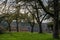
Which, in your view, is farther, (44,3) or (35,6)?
(35,6)

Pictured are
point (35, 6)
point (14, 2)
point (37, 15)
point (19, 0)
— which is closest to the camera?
point (14, 2)

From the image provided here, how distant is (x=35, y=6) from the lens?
69.7 feet

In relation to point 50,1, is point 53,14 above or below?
below

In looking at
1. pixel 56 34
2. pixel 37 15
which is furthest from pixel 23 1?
pixel 37 15

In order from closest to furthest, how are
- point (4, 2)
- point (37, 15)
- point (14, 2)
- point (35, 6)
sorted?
point (4, 2) < point (14, 2) < point (35, 6) < point (37, 15)

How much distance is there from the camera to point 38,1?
741 inches

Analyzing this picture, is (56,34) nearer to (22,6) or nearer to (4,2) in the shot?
(22,6)

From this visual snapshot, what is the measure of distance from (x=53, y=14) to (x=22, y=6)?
3.42 m

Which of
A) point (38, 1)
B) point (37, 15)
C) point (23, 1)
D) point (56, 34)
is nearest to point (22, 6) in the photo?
point (23, 1)

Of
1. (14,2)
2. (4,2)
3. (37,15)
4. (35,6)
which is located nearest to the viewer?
(4,2)

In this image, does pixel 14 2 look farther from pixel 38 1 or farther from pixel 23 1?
pixel 38 1

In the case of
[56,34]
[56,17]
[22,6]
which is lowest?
[56,34]

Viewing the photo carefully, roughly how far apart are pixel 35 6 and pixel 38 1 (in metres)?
2.44

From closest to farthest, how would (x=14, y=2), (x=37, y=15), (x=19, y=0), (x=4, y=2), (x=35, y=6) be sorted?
(x=4, y=2) → (x=14, y=2) → (x=19, y=0) → (x=35, y=6) → (x=37, y=15)
